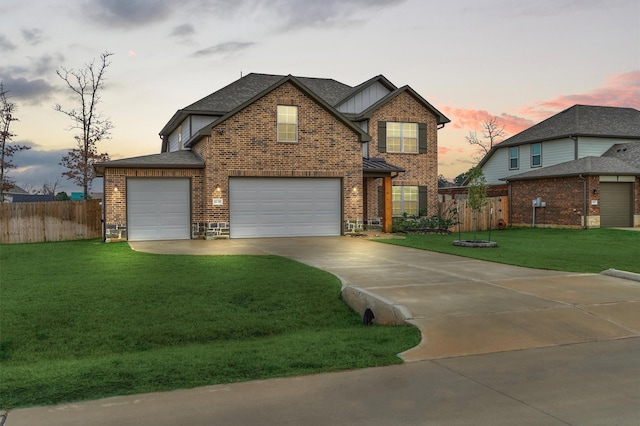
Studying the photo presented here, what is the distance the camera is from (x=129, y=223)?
21203 millimetres

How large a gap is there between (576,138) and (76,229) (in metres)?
28.2

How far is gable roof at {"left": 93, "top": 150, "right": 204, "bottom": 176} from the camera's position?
20.5 metres

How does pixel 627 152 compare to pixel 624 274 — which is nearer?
pixel 624 274

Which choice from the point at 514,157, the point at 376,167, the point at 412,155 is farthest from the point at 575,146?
the point at 376,167

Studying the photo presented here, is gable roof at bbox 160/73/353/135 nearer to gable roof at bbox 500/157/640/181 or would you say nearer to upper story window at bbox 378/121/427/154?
upper story window at bbox 378/121/427/154

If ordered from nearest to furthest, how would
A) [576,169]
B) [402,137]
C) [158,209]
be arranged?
[158,209]
[576,169]
[402,137]

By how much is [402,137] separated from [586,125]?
497 inches

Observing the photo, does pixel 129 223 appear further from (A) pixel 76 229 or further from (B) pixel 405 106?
(B) pixel 405 106

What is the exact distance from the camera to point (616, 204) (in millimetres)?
27453

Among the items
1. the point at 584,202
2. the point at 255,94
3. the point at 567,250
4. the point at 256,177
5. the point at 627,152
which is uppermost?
the point at 255,94

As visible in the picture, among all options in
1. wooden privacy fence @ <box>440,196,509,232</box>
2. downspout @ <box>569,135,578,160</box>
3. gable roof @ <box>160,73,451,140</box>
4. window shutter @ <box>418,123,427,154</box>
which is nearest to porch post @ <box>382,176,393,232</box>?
wooden privacy fence @ <box>440,196,509,232</box>

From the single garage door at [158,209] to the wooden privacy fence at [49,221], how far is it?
158 inches

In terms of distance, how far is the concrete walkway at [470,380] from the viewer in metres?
4.36

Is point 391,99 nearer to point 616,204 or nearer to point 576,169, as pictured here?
point 576,169
